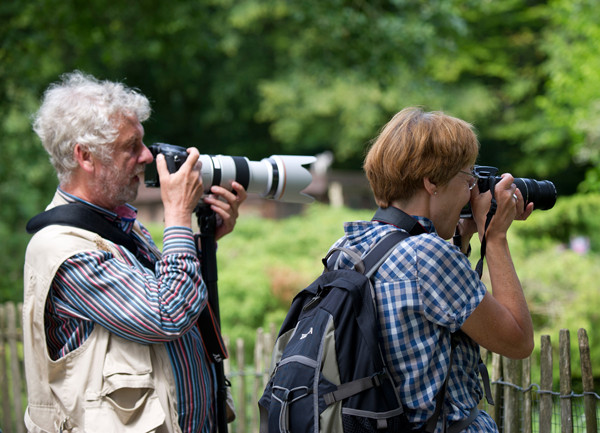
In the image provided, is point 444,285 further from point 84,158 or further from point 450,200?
point 84,158

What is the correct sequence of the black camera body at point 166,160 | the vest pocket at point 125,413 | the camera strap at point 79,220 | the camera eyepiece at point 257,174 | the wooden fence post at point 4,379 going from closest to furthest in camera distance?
the vest pocket at point 125,413
the camera strap at point 79,220
the black camera body at point 166,160
the camera eyepiece at point 257,174
the wooden fence post at point 4,379

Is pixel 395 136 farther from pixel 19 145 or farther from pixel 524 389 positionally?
pixel 19 145

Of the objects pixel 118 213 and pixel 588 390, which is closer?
pixel 118 213

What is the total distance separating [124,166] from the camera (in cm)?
222

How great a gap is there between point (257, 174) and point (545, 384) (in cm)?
136

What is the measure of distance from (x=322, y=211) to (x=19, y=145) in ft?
12.4

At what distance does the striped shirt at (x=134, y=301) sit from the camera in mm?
1977

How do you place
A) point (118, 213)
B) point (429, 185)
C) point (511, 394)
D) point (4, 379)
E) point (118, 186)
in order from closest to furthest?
point (429, 185) < point (118, 186) < point (118, 213) < point (511, 394) < point (4, 379)

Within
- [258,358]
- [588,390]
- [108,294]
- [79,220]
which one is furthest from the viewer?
[258,358]

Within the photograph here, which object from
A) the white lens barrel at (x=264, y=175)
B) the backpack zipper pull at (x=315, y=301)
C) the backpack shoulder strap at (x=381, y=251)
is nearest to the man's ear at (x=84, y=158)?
the white lens barrel at (x=264, y=175)

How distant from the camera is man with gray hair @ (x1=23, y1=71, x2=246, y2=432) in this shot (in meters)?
1.99

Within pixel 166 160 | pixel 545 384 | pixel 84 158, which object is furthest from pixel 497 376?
pixel 84 158

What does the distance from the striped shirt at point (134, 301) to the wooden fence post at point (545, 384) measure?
1322 mm

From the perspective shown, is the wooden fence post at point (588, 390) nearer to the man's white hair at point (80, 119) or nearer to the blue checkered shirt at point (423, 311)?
the blue checkered shirt at point (423, 311)
